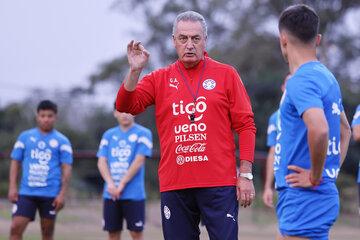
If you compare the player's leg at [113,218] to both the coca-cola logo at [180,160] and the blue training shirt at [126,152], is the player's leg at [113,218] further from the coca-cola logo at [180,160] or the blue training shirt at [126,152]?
the coca-cola logo at [180,160]

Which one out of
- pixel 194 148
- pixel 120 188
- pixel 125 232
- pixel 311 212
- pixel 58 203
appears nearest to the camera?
Answer: pixel 311 212

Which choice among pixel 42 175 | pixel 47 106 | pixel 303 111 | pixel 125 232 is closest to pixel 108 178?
pixel 42 175

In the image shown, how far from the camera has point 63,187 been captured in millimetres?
7699

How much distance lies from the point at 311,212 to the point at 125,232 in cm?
894

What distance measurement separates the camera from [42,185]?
7566 mm

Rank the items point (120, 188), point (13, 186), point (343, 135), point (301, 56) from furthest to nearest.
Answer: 1. point (13, 186)
2. point (120, 188)
3. point (343, 135)
4. point (301, 56)

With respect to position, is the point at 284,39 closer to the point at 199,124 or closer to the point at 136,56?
the point at 199,124

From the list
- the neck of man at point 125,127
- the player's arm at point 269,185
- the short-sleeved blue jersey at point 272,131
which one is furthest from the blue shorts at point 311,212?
the neck of man at point 125,127

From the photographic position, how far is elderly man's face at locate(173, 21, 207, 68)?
430 centimetres

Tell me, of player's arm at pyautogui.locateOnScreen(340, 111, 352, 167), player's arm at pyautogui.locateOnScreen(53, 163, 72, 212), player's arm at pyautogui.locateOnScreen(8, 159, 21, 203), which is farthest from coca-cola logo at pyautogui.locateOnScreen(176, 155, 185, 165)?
player's arm at pyautogui.locateOnScreen(8, 159, 21, 203)

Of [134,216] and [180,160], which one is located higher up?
[180,160]

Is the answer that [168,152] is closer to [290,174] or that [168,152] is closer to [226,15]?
[290,174]

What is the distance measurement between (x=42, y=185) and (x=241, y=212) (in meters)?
8.57

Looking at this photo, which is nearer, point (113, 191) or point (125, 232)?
point (113, 191)
